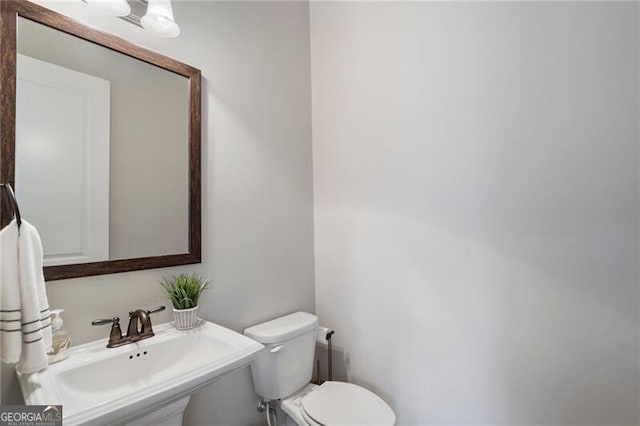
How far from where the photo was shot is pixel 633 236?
98 cm

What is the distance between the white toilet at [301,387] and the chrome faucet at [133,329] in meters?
0.47

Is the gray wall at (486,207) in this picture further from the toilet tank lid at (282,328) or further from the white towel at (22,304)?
the white towel at (22,304)

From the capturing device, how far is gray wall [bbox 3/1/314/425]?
1.12 m

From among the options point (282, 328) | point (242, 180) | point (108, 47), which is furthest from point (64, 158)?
point (282, 328)

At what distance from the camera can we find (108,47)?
106 cm

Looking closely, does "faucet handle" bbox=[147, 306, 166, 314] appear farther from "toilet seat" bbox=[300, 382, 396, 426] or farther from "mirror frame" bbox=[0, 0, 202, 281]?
"toilet seat" bbox=[300, 382, 396, 426]

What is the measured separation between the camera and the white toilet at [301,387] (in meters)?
1.27

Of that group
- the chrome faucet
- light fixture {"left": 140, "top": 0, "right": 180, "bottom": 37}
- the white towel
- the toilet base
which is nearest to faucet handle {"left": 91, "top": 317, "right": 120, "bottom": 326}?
the chrome faucet

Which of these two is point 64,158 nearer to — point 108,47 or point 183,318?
point 108,47

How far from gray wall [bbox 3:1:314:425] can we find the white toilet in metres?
0.14

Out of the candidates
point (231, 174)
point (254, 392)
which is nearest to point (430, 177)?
point (231, 174)

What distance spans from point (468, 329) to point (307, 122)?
4.79ft

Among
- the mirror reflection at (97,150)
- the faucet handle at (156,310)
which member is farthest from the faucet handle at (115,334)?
the mirror reflection at (97,150)

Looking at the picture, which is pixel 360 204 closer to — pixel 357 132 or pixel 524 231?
pixel 357 132
